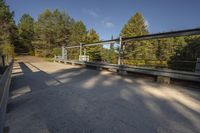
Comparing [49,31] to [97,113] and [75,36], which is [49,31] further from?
[97,113]

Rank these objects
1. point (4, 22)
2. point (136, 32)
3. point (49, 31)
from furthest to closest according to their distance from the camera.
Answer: point (49, 31) < point (4, 22) < point (136, 32)

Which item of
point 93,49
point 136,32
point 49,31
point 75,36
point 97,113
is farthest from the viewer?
point 75,36

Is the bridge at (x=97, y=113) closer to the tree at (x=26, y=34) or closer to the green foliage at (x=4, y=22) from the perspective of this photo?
the green foliage at (x=4, y=22)

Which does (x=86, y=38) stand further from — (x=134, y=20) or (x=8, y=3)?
(x=8, y=3)

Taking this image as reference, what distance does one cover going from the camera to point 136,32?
72.9 ft

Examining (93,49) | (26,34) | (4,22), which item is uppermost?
(4,22)

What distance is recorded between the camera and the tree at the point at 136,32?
1947 cm

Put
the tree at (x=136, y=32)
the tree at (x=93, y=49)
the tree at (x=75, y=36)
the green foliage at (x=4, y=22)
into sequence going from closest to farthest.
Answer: the tree at (x=136, y=32)
the tree at (x=93, y=49)
the green foliage at (x=4, y=22)
the tree at (x=75, y=36)

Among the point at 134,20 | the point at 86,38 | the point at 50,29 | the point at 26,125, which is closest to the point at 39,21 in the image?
the point at 50,29

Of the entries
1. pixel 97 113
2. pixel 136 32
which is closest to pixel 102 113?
pixel 97 113

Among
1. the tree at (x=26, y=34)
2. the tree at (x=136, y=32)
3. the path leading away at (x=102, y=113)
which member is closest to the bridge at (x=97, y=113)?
the path leading away at (x=102, y=113)

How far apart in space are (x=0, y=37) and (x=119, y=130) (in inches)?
1000

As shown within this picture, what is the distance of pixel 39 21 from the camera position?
25.2m

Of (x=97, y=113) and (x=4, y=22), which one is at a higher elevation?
(x=4, y=22)
